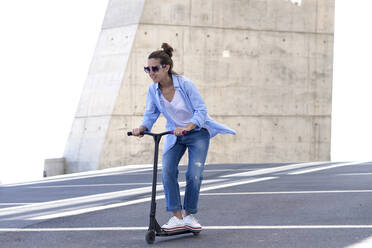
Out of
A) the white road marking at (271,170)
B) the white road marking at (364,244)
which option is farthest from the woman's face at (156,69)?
the white road marking at (271,170)

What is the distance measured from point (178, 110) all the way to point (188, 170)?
0.53 meters

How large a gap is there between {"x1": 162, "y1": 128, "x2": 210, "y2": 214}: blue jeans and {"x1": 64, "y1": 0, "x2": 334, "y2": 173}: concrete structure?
14.1 m

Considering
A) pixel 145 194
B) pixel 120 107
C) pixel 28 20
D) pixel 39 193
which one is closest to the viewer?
Answer: pixel 145 194

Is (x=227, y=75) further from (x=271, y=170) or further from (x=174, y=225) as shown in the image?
(x=174, y=225)

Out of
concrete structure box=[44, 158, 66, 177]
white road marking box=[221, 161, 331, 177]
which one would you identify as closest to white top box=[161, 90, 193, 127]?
white road marking box=[221, 161, 331, 177]

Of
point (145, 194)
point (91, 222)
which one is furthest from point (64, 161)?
point (91, 222)

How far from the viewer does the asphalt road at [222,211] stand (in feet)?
20.3

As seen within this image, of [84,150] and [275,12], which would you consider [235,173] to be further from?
[275,12]

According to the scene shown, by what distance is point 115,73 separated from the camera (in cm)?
2064

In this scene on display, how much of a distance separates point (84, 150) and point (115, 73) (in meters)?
2.39

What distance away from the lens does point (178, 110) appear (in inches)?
247

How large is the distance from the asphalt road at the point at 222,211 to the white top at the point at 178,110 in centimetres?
103

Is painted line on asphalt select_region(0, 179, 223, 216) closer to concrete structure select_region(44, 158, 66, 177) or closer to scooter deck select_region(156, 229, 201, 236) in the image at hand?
scooter deck select_region(156, 229, 201, 236)

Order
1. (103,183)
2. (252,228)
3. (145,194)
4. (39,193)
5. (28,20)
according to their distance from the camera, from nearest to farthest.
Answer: (252,228)
(145,194)
(39,193)
(103,183)
(28,20)
